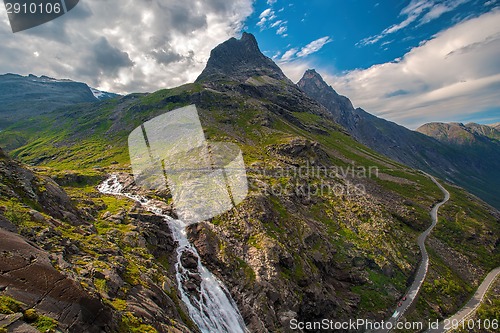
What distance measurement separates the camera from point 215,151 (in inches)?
4867

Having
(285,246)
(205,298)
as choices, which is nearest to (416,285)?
(285,246)

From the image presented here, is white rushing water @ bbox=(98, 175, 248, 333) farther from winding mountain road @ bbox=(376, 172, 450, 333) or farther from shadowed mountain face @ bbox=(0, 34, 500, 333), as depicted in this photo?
winding mountain road @ bbox=(376, 172, 450, 333)

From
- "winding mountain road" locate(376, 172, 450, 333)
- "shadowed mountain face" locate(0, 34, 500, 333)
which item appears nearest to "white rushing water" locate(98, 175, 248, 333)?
"shadowed mountain face" locate(0, 34, 500, 333)

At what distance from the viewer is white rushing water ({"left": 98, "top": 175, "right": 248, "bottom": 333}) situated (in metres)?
39.0

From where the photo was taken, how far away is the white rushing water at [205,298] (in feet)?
128

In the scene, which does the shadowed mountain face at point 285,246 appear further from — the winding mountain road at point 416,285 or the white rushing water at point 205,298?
the white rushing water at point 205,298

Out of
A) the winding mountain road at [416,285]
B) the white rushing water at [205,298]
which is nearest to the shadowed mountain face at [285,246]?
the winding mountain road at [416,285]

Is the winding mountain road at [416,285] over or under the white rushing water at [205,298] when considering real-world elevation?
under

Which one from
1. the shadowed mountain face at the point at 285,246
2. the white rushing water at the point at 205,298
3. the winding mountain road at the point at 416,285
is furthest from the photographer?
the winding mountain road at the point at 416,285

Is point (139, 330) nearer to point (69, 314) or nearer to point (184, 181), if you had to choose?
point (69, 314)

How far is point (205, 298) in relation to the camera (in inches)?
1703

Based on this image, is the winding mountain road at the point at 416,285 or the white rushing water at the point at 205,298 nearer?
the white rushing water at the point at 205,298

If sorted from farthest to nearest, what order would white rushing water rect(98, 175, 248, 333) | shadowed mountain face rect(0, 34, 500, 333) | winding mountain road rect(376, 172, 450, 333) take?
winding mountain road rect(376, 172, 450, 333)
white rushing water rect(98, 175, 248, 333)
shadowed mountain face rect(0, 34, 500, 333)

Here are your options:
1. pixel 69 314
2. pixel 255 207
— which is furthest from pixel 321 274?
pixel 69 314
